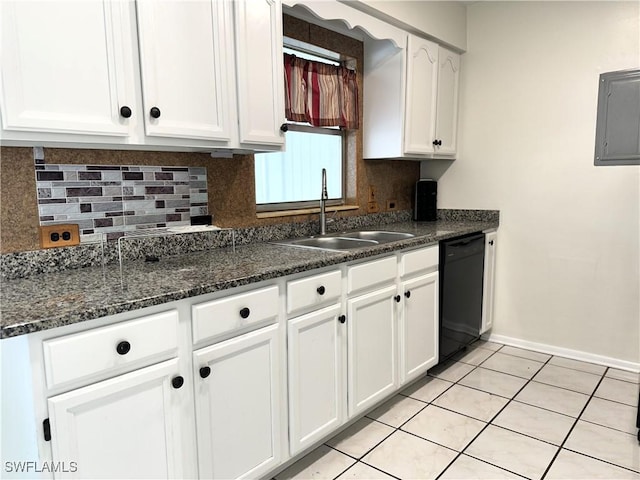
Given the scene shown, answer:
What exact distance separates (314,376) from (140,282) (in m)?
0.83

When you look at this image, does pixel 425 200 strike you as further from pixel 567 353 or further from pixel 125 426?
pixel 125 426

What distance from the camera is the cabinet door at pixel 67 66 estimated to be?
1287 millimetres

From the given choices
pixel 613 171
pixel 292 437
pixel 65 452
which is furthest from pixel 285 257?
pixel 613 171

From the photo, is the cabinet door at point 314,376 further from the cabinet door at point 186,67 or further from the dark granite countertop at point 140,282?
the cabinet door at point 186,67

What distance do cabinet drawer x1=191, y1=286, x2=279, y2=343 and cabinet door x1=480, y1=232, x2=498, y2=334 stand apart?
204cm

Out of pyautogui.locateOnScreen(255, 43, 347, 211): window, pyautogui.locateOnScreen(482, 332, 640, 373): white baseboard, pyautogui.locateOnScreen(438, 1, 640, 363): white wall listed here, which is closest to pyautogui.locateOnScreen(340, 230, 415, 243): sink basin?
pyautogui.locateOnScreen(255, 43, 347, 211): window

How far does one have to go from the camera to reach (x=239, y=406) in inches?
62.0

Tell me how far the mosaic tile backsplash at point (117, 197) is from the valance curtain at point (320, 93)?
0.76 meters

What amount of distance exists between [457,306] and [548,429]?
87 cm

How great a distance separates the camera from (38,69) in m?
1.33

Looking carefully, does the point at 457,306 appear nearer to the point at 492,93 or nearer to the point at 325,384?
the point at 325,384

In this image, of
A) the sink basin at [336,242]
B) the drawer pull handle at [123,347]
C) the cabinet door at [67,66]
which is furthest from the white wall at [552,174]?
the drawer pull handle at [123,347]

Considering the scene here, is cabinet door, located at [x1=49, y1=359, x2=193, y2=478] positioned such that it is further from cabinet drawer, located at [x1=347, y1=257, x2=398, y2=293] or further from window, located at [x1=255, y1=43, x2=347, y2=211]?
window, located at [x1=255, y1=43, x2=347, y2=211]

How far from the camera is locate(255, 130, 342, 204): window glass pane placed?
258cm
